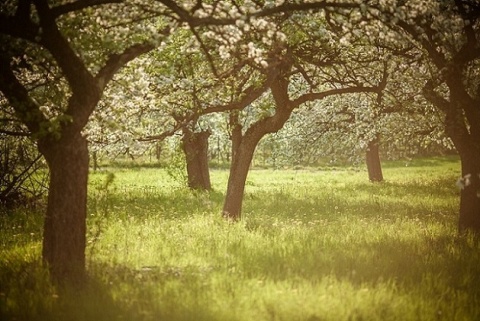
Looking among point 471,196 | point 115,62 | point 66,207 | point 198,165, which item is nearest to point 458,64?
point 471,196

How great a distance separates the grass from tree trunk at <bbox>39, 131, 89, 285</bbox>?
34 cm

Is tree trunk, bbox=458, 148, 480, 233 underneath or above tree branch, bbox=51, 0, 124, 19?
underneath

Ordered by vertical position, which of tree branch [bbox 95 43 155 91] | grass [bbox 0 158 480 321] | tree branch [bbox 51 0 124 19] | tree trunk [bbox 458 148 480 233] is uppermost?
tree branch [bbox 51 0 124 19]

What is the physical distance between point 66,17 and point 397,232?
9.86m

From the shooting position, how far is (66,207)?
281 inches

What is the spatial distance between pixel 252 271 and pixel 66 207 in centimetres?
351

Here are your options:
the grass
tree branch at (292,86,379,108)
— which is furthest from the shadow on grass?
tree branch at (292,86,379,108)

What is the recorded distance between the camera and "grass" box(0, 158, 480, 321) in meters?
6.38

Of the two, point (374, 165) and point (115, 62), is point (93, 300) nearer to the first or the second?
point (115, 62)

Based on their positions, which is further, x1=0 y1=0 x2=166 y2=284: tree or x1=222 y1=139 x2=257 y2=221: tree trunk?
x1=222 y1=139 x2=257 y2=221: tree trunk

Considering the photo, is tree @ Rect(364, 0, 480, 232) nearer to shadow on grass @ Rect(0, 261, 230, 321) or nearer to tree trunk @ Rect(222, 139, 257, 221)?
tree trunk @ Rect(222, 139, 257, 221)

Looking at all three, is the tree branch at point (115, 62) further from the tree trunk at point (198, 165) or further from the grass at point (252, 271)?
the tree trunk at point (198, 165)

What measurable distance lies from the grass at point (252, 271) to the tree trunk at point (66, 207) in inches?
13.5

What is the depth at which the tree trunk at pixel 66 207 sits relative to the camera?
23.2ft
